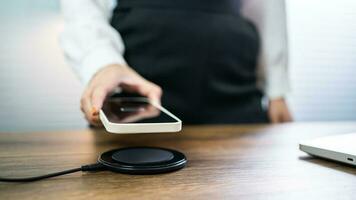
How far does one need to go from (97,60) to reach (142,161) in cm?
28

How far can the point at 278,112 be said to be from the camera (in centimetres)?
81

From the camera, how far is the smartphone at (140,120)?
34 cm

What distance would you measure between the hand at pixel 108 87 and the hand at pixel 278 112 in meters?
0.36

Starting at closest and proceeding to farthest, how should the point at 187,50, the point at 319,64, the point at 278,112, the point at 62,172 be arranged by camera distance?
the point at 62,172 → the point at 187,50 → the point at 278,112 → the point at 319,64

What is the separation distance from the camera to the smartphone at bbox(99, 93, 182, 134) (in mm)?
338

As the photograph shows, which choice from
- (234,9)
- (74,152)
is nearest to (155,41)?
(234,9)

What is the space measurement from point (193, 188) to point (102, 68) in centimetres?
31

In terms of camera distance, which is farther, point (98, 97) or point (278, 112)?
point (278, 112)

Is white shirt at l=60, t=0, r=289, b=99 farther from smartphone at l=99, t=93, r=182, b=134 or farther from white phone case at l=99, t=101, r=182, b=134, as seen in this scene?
white phone case at l=99, t=101, r=182, b=134

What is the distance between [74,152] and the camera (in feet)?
1.30

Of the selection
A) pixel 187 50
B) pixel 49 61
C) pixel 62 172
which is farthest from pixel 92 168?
pixel 49 61

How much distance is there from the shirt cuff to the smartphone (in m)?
0.08

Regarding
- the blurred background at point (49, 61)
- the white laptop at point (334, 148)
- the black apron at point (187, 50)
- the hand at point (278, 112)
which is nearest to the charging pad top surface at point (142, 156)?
the white laptop at point (334, 148)

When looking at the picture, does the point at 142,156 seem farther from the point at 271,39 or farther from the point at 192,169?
the point at 271,39
